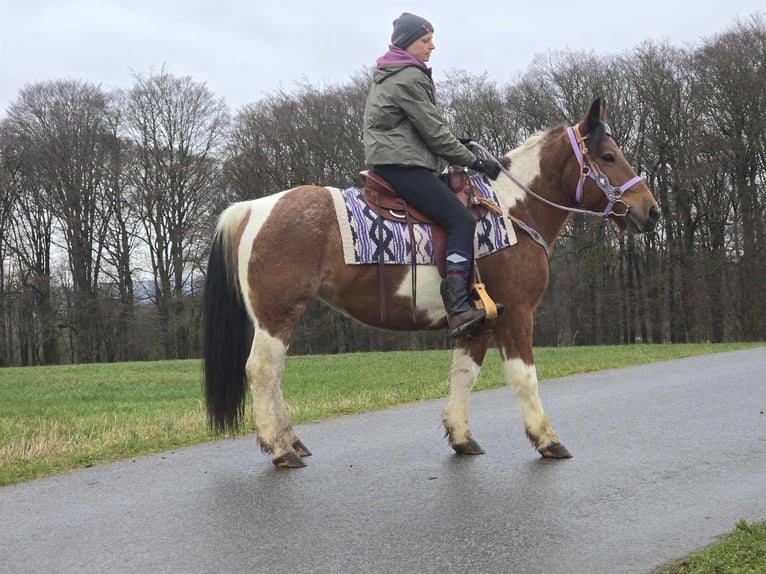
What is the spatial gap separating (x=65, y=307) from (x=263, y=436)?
1800 inches

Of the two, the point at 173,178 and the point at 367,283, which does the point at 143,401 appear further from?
the point at 173,178

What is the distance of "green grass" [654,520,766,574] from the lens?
3.58 metres

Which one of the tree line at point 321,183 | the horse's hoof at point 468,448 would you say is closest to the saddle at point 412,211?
the horse's hoof at point 468,448

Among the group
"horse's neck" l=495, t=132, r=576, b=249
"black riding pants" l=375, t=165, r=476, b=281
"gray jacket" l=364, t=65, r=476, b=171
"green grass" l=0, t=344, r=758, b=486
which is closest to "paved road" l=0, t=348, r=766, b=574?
"green grass" l=0, t=344, r=758, b=486

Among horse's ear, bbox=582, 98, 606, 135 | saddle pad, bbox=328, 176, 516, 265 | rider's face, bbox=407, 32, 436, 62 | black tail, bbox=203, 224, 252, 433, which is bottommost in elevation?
black tail, bbox=203, 224, 252, 433

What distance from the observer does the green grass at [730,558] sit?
3.58 m

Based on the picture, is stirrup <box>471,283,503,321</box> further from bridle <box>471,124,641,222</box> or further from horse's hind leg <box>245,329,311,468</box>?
horse's hind leg <box>245,329,311,468</box>

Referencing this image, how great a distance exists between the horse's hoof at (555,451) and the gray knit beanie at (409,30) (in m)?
3.15

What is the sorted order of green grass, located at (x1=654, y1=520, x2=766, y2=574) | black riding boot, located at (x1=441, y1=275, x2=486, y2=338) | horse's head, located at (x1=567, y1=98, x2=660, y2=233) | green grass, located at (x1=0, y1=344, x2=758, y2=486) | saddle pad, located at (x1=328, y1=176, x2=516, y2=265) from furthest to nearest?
green grass, located at (x1=0, y1=344, x2=758, y2=486)
horse's head, located at (x1=567, y1=98, x2=660, y2=233)
saddle pad, located at (x1=328, y1=176, x2=516, y2=265)
black riding boot, located at (x1=441, y1=275, x2=486, y2=338)
green grass, located at (x1=654, y1=520, x2=766, y2=574)

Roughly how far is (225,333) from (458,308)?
72.2 inches

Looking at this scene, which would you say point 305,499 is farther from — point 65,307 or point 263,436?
point 65,307

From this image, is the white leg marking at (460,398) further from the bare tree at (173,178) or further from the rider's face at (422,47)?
the bare tree at (173,178)

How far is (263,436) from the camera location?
6.21 m

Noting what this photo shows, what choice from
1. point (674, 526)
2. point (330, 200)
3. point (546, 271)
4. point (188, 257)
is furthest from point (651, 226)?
point (188, 257)
